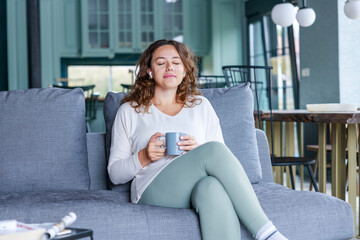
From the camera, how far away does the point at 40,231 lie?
3.40 feet

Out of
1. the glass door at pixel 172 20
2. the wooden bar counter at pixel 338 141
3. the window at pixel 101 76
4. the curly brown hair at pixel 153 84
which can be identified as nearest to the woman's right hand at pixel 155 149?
the curly brown hair at pixel 153 84

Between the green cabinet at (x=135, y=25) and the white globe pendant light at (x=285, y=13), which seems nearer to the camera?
the white globe pendant light at (x=285, y=13)

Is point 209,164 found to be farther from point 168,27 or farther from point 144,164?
point 168,27

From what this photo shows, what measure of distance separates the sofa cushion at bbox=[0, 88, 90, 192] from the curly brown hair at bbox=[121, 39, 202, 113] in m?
0.27

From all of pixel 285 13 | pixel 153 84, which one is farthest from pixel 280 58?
pixel 153 84

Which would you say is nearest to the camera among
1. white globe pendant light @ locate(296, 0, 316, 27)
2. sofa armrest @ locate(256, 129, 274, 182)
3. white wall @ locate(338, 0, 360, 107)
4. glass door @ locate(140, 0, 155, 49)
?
sofa armrest @ locate(256, 129, 274, 182)

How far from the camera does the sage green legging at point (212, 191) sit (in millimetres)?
1541

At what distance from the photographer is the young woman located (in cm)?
155

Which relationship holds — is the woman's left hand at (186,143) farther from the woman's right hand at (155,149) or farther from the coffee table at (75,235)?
the coffee table at (75,235)

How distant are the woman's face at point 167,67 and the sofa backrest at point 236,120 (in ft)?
0.81

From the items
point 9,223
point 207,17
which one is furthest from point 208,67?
point 9,223

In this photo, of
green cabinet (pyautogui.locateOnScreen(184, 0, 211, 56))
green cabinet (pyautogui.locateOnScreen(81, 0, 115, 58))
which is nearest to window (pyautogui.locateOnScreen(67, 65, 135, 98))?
green cabinet (pyautogui.locateOnScreen(81, 0, 115, 58))

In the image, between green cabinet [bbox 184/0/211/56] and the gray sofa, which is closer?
the gray sofa

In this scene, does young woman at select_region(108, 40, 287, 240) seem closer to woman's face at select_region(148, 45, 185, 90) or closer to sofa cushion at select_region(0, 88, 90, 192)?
woman's face at select_region(148, 45, 185, 90)
